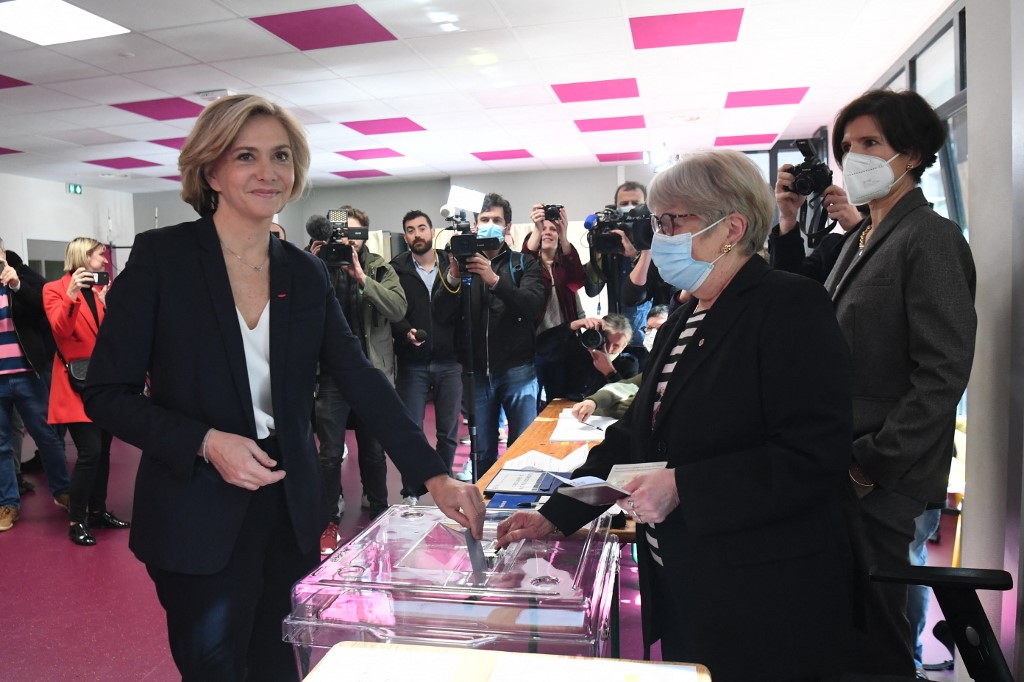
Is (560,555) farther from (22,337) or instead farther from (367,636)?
(22,337)

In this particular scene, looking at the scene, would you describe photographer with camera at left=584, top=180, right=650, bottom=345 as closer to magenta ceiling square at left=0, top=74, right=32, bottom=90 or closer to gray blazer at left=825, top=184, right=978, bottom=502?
gray blazer at left=825, top=184, right=978, bottom=502

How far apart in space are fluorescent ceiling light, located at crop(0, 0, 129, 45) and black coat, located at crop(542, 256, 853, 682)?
4381 mm

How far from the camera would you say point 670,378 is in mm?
1276

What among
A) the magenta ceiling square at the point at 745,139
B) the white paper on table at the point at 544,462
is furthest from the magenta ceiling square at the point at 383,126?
the white paper on table at the point at 544,462

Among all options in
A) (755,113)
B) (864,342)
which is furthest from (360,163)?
(864,342)

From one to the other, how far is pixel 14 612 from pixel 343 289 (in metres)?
1.95

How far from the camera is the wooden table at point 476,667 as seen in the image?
882 millimetres

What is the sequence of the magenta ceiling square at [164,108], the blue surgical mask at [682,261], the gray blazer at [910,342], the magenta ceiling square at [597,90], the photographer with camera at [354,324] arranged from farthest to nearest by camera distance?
the magenta ceiling square at [164,108]
the magenta ceiling square at [597,90]
the photographer with camera at [354,324]
the gray blazer at [910,342]
the blue surgical mask at [682,261]

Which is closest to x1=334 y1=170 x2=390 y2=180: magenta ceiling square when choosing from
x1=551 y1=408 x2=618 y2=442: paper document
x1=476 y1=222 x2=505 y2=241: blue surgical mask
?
x1=476 y1=222 x2=505 y2=241: blue surgical mask

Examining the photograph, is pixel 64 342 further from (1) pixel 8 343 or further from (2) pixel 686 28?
(2) pixel 686 28

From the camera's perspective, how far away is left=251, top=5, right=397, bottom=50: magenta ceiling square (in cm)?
420

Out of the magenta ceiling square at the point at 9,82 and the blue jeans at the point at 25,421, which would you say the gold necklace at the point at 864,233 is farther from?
the magenta ceiling square at the point at 9,82

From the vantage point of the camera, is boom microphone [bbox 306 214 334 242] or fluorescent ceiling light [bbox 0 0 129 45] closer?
boom microphone [bbox 306 214 334 242]

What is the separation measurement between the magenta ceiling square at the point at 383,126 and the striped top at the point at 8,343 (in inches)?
140
